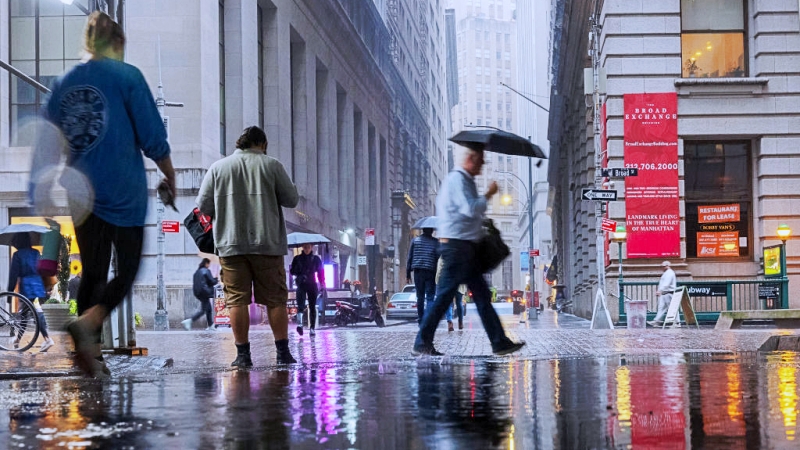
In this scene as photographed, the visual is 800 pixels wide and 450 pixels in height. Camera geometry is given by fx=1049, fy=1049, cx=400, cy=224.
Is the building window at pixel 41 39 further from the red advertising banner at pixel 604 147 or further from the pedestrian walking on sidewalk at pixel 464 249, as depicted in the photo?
the pedestrian walking on sidewalk at pixel 464 249

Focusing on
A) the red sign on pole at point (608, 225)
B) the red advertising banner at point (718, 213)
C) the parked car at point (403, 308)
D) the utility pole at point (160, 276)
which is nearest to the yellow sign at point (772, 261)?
the red advertising banner at point (718, 213)

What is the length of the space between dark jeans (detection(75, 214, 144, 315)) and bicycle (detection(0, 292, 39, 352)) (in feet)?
22.7

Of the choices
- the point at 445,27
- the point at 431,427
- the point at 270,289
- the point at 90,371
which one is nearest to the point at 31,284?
the point at 270,289

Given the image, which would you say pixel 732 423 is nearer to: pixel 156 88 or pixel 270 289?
pixel 270 289

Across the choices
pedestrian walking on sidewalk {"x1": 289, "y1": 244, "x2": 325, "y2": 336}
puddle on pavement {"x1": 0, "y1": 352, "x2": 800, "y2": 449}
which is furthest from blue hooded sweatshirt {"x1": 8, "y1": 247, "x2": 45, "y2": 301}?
puddle on pavement {"x1": 0, "y1": 352, "x2": 800, "y2": 449}

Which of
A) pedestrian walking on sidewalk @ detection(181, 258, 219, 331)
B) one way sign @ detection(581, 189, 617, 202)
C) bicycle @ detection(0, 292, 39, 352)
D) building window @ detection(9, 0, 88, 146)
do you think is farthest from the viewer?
building window @ detection(9, 0, 88, 146)

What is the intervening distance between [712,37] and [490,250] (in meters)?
18.3

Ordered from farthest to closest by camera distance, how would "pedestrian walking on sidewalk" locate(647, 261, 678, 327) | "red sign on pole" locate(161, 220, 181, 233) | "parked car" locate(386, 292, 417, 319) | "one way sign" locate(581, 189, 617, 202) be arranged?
"parked car" locate(386, 292, 417, 319) < "red sign on pole" locate(161, 220, 181, 233) < "pedestrian walking on sidewalk" locate(647, 261, 678, 327) < "one way sign" locate(581, 189, 617, 202)

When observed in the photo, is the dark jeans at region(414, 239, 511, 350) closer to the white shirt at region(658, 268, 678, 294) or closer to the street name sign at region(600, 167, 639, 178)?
the street name sign at region(600, 167, 639, 178)

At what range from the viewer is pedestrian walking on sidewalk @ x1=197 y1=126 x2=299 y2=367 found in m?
7.99

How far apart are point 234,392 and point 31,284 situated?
931cm

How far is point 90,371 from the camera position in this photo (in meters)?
6.15

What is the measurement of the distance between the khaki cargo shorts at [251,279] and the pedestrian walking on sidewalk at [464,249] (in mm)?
1330

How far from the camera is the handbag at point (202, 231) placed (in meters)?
8.57
